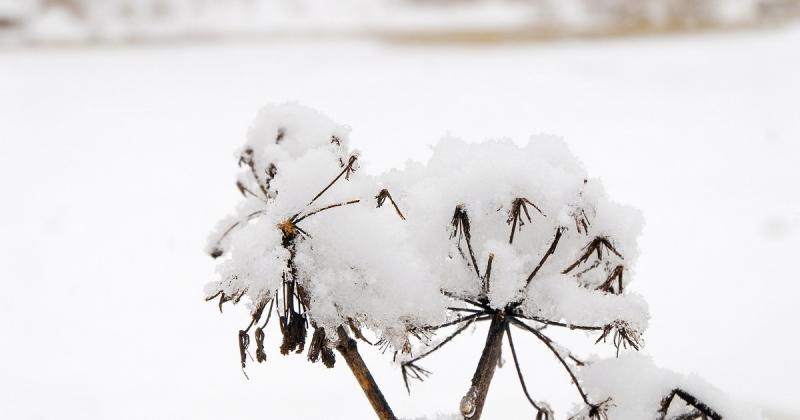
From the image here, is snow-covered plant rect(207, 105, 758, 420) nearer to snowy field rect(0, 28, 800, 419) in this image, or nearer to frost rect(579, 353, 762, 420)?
frost rect(579, 353, 762, 420)

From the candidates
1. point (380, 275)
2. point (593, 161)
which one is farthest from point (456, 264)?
point (593, 161)

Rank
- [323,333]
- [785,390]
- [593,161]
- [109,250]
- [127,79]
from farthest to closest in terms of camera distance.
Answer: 1. [127,79]
2. [593,161]
3. [109,250]
4. [785,390]
5. [323,333]

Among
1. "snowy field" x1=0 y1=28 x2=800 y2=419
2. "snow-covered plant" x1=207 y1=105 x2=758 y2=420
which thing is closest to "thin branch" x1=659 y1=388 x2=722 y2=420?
"snow-covered plant" x1=207 y1=105 x2=758 y2=420

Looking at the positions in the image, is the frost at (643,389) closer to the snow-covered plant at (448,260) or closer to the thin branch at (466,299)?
the snow-covered plant at (448,260)

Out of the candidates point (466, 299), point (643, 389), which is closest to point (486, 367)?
point (466, 299)

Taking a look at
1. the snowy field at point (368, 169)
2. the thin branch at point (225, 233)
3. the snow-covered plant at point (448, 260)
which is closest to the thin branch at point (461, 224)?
the snow-covered plant at point (448, 260)

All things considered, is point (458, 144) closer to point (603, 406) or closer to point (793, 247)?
point (603, 406)

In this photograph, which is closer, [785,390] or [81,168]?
[785,390]
